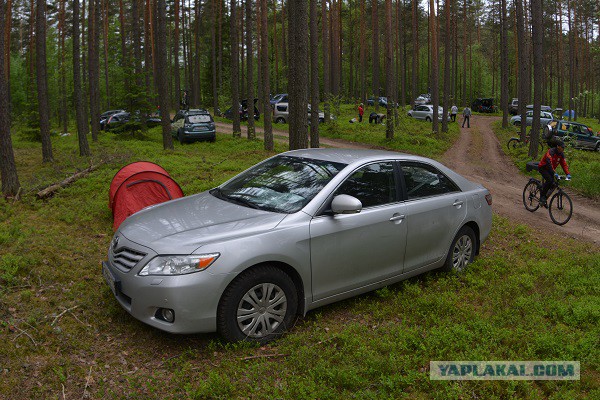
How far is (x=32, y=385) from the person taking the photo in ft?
11.6

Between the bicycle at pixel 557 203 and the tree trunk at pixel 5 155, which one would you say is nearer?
the tree trunk at pixel 5 155

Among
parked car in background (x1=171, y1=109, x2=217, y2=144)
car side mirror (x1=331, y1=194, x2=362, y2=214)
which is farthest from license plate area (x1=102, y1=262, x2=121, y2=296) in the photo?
parked car in background (x1=171, y1=109, x2=217, y2=144)

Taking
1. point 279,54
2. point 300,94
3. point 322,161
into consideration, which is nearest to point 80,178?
point 300,94

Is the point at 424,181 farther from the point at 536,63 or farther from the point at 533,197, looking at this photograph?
the point at 536,63

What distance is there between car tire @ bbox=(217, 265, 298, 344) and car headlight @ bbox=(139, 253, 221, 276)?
29cm

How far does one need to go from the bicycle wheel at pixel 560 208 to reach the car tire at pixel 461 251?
524 cm

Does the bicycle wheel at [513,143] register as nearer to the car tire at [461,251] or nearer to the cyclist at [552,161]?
the cyclist at [552,161]

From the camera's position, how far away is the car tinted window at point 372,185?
489 cm

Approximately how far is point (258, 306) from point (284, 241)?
618mm

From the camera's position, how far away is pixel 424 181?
570 cm

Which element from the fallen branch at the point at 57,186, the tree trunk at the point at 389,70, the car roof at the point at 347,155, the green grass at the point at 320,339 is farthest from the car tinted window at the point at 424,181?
the tree trunk at the point at 389,70

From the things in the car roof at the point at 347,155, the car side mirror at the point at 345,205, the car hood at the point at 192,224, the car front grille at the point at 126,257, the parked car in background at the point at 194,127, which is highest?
the parked car in background at the point at 194,127

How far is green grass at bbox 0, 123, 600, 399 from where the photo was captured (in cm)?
357

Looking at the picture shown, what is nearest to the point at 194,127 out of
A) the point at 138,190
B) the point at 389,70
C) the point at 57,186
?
the point at 389,70
